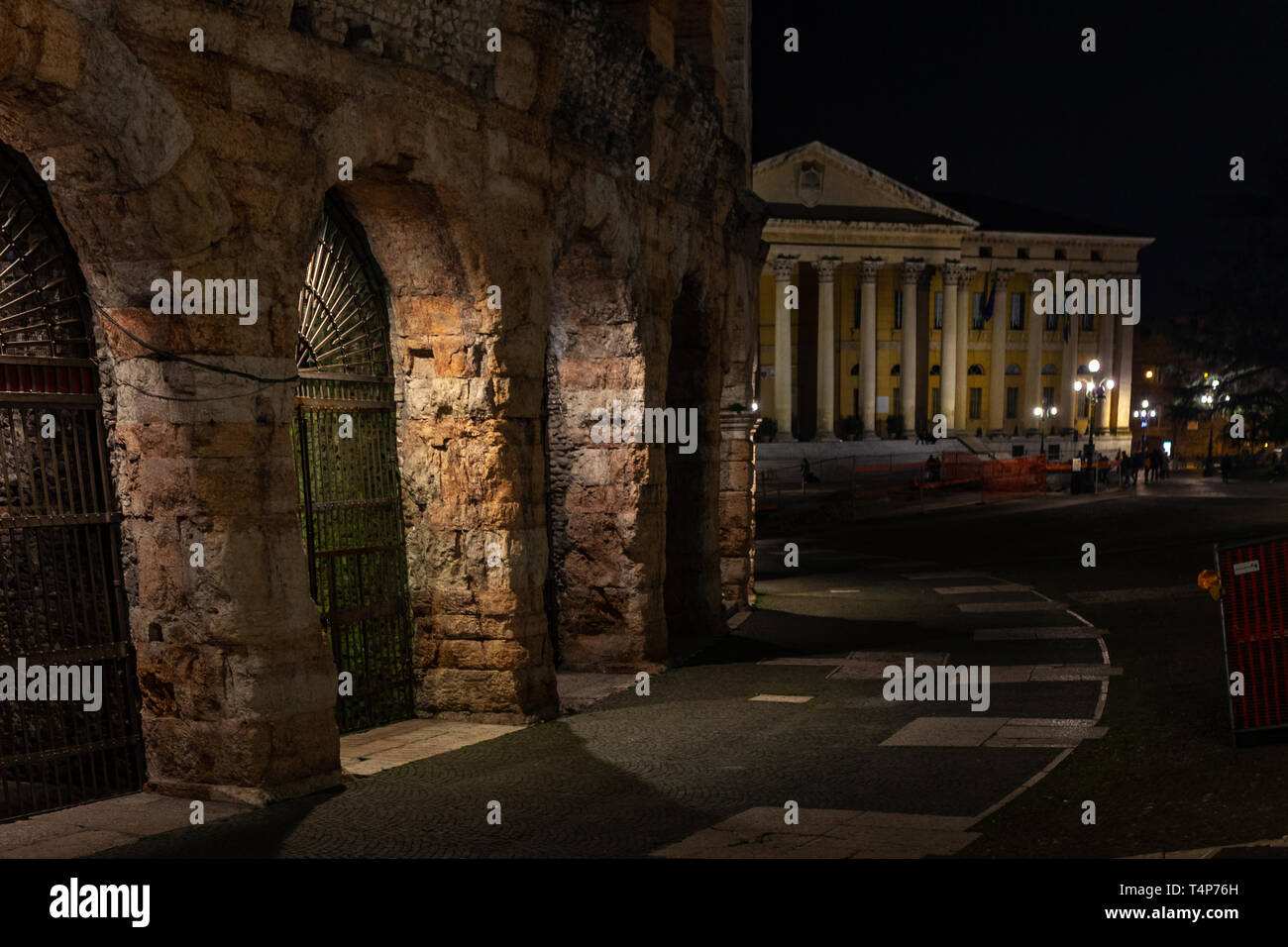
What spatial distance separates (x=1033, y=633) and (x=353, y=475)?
7.94 meters

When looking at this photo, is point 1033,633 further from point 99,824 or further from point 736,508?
point 99,824

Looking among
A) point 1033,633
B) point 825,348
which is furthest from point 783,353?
point 1033,633

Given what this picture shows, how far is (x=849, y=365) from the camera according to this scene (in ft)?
204

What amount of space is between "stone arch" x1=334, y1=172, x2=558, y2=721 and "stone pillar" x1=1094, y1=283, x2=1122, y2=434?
61540 millimetres

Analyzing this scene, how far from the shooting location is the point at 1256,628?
7777 mm

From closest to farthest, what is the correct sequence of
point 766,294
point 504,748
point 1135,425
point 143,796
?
point 143,796
point 504,748
point 766,294
point 1135,425

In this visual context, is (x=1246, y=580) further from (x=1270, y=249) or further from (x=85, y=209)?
(x=1270, y=249)

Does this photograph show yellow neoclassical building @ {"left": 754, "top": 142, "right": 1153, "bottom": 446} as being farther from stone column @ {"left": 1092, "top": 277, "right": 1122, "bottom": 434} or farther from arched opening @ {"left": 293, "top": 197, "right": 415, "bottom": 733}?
arched opening @ {"left": 293, "top": 197, "right": 415, "bottom": 733}

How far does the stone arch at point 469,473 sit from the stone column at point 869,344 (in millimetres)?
48596

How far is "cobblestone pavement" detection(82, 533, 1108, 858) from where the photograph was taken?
6.47 metres

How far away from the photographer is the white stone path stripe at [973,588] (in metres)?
17.5

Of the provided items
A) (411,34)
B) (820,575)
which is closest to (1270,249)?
(820,575)

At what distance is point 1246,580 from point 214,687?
6.56m

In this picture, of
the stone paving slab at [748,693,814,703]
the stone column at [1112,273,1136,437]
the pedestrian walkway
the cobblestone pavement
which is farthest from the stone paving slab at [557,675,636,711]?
the stone column at [1112,273,1136,437]
